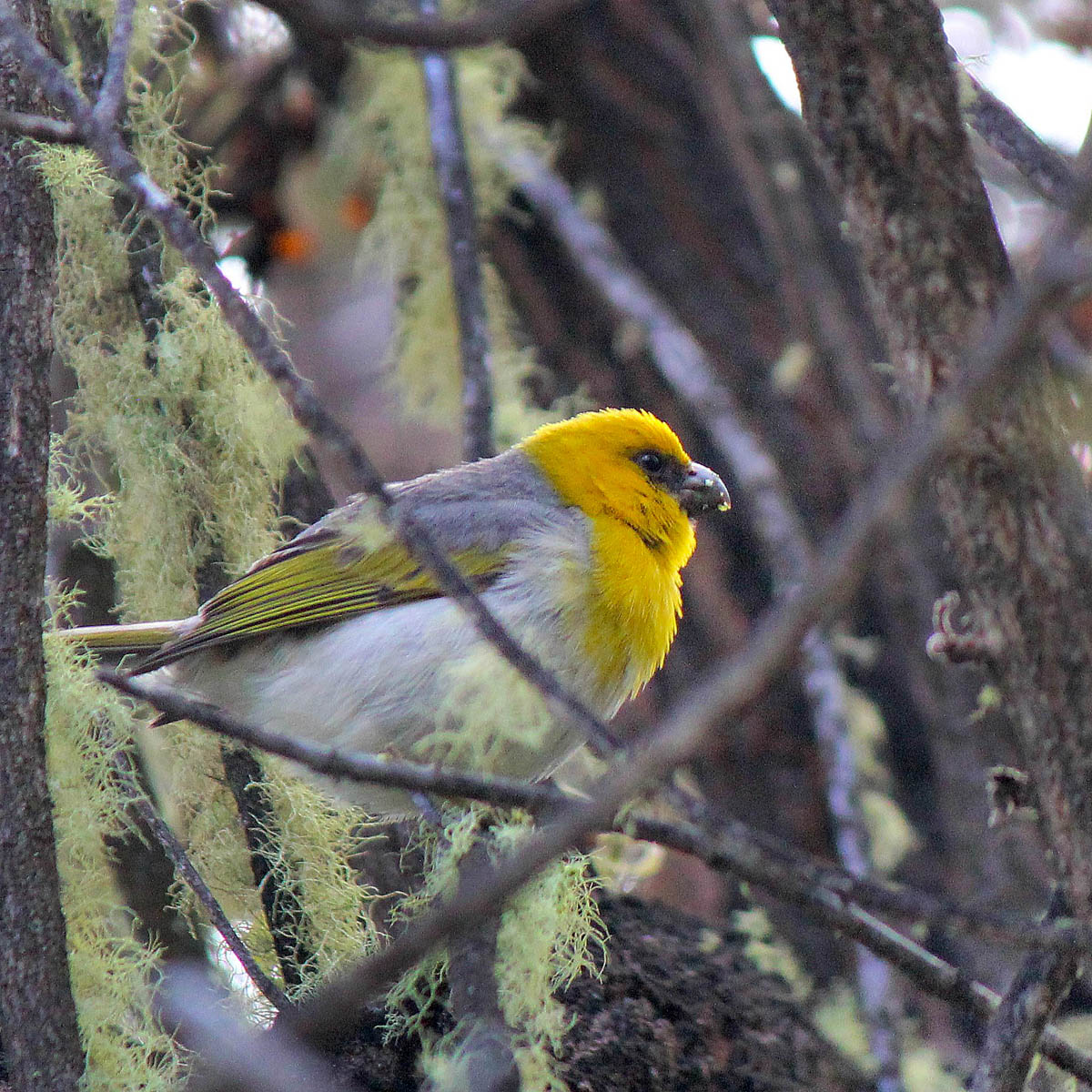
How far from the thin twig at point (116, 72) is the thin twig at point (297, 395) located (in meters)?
0.03

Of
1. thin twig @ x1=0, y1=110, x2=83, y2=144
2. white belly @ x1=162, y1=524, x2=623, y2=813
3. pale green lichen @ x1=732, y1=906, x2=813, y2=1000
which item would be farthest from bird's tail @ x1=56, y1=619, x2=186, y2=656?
pale green lichen @ x1=732, y1=906, x2=813, y2=1000

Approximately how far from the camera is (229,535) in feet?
9.23

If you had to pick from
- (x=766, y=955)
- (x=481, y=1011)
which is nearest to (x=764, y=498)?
(x=766, y=955)

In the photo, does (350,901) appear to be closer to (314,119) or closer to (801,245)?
(801,245)

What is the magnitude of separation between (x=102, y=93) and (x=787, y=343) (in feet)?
10.1

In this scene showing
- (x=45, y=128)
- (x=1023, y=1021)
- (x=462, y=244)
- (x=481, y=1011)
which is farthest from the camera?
(x=462, y=244)

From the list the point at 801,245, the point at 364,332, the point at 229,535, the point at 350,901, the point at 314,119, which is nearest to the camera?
the point at 350,901

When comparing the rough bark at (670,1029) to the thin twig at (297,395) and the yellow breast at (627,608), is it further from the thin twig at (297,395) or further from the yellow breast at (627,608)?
the thin twig at (297,395)

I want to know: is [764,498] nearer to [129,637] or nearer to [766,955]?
[766,955]

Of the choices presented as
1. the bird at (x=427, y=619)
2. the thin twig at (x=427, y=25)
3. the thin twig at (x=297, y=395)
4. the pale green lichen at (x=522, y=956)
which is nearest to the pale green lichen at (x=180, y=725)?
the pale green lichen at (x=522, y=956)

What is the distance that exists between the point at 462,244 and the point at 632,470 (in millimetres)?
961

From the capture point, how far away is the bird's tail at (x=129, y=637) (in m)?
2.92

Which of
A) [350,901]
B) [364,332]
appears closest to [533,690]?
[350,901]

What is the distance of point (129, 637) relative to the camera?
9.69 feet
